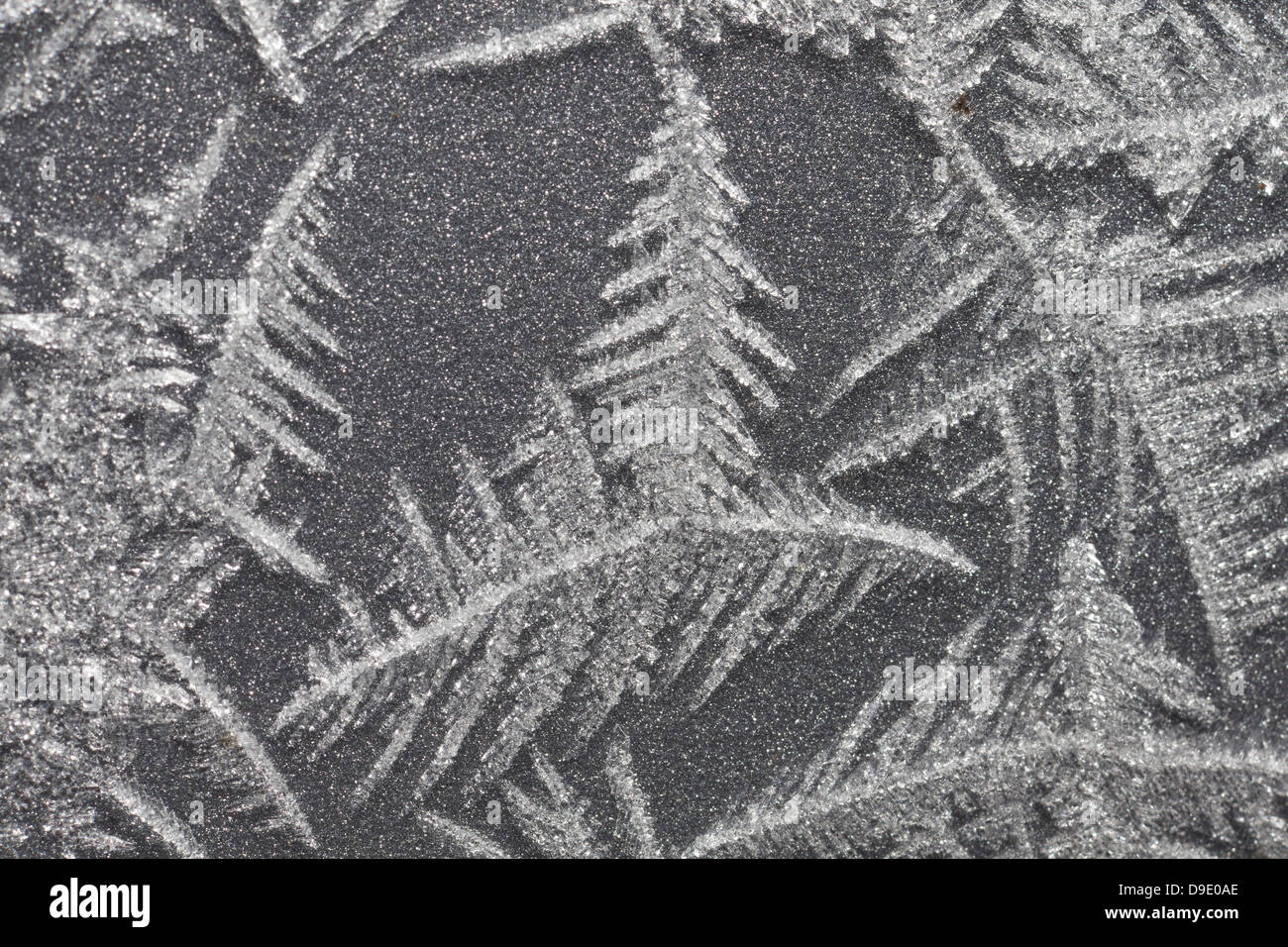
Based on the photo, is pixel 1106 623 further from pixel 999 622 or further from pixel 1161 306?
pixel 1161 306

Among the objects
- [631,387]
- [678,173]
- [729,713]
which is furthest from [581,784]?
[678,173]

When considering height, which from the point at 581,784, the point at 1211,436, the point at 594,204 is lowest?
the point at 581,784

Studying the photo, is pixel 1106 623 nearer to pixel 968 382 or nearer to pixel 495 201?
pixel 968 382

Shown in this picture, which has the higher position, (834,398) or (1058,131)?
(1058,131)

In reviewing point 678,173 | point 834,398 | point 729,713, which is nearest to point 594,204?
point 678,173

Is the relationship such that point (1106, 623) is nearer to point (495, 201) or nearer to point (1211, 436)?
point (1211, 436)

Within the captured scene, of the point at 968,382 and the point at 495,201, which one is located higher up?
the point at 495,201
